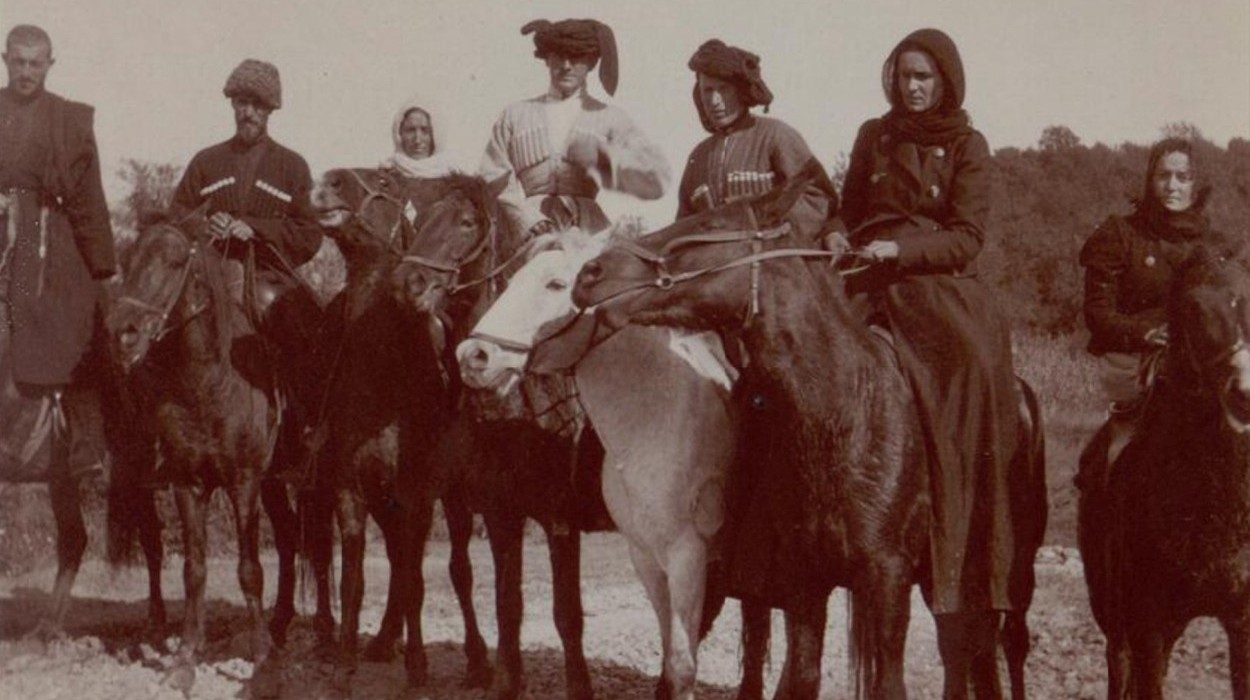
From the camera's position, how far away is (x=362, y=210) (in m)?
8.87

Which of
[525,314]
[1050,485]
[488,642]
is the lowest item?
[488,642]

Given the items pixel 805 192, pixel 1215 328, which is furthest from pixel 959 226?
pixel 1215 328

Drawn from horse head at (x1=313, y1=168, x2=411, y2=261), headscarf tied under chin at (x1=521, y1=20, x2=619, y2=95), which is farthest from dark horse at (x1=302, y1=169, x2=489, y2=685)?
headscarf tied under chin at (x1=521, y1=20, x2=619, y2=95)

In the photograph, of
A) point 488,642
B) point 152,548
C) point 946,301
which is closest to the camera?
point 946,301

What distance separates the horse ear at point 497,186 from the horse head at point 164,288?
207 cm

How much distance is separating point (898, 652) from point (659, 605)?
1.24 m

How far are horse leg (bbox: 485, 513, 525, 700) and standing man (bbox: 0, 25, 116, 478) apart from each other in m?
3.85

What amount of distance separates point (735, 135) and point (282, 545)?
4.82m

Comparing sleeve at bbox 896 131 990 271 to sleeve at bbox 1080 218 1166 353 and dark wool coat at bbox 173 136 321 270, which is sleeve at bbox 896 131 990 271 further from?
dark wool coat at bbox 173 136 321 270

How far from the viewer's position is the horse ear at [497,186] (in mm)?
8195

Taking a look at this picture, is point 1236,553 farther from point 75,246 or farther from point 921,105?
point 75,246

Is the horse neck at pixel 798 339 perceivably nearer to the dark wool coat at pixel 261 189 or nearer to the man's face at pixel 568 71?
the man's face at pixel 568 71

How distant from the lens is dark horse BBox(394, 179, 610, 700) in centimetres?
791

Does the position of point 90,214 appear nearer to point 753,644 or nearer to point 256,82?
point 256,82
